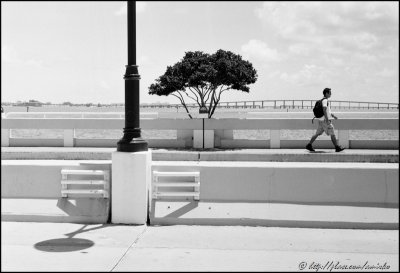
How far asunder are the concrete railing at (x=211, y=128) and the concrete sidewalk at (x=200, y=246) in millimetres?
13241

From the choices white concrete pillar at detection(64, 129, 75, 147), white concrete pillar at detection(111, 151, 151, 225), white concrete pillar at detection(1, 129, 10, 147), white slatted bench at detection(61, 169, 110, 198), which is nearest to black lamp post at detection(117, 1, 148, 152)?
white concrete pillar at detection(111, 151, 151, 225)

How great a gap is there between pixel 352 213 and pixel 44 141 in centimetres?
1623

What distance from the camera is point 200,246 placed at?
237 inches

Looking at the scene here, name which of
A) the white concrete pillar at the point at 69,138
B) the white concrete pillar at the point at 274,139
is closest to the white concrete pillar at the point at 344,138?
the white concrete pillar at the point at 274,139

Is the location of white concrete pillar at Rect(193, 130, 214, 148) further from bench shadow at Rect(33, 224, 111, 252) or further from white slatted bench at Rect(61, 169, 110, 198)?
bench shadow at Rect(33, 224, 111, 252)

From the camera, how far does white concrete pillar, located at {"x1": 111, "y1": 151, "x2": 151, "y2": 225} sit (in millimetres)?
7012

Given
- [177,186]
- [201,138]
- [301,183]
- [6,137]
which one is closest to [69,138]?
[6,137]

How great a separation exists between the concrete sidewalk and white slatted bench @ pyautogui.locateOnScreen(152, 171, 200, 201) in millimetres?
481

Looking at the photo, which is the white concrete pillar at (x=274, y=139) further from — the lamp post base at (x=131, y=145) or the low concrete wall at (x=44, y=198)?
the low concrete wall at (x=44, y=198)

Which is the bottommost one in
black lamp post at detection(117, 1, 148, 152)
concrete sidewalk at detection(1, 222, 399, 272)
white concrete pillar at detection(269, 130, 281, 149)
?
concrete sidewalk at detection(1, 222, 399, 272)

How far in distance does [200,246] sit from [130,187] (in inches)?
61.3

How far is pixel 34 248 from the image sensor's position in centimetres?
583

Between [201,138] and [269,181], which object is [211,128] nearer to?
[201,138]

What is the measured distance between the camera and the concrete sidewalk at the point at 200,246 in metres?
5.36
